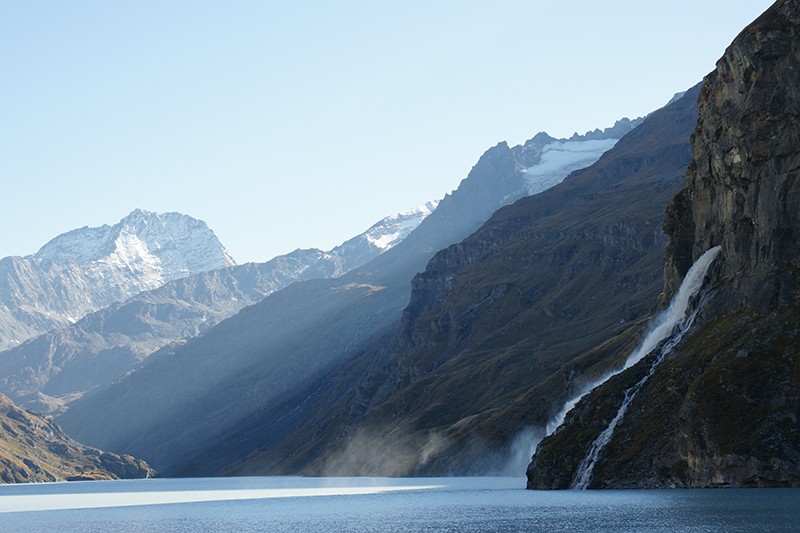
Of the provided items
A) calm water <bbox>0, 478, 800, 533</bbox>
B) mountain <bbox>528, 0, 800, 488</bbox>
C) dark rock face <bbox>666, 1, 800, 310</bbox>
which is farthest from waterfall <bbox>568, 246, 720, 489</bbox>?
calm water <bbox>0, 478, 800, 533</bbox>

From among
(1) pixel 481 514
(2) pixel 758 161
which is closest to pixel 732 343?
(2) pixel 758 161

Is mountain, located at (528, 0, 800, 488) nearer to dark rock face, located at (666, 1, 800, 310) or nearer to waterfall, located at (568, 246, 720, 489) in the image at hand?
dark rock face, located at (666, 1, 800, 310)

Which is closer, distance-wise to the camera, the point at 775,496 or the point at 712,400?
the point at 775,496

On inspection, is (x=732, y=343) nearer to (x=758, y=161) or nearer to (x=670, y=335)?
(x=670, y=335)

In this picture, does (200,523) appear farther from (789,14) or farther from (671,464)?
(789,14)

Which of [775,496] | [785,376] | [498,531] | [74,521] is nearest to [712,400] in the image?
[785,376]

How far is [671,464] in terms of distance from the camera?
146625 millimetres

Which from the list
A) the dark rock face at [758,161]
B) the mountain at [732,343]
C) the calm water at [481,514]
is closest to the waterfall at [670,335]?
the mountain at [732,343]

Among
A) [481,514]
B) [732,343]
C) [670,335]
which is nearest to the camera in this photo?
[481,514]

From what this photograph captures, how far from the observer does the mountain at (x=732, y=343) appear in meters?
138

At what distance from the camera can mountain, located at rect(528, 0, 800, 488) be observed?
13800cm

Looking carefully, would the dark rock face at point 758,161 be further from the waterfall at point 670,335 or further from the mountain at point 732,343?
the waterfall at point 670,335

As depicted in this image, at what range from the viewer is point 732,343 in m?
154

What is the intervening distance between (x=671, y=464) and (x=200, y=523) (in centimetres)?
6499
